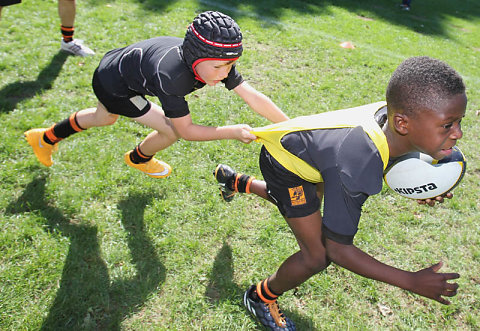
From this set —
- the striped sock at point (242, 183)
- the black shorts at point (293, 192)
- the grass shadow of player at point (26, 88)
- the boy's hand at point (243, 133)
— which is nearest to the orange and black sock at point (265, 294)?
the black shorts at point (293, 192)

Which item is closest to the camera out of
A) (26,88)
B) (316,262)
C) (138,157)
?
(316,262)

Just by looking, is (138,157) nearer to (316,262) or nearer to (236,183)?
(236,183)

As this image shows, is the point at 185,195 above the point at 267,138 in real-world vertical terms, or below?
below

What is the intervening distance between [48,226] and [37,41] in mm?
3681

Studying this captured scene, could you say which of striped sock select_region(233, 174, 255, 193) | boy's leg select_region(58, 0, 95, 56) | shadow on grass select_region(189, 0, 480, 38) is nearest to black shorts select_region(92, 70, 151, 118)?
striped sock select_region(233, 174, 255, 193)

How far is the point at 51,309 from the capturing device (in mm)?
2504

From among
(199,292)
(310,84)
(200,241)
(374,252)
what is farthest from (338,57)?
(199,292)

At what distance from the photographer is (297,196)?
2326mm

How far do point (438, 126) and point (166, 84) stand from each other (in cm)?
160

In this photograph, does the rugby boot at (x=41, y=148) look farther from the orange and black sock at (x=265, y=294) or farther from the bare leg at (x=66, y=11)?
the bare leg at (x=66, y=11)

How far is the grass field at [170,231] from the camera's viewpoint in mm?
→ 2648

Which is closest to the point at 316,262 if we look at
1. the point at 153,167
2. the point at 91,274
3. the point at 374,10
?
the point at 91,274

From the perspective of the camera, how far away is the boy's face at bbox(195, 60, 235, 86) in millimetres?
2373

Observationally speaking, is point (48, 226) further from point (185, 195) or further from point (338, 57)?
point (338, 57)
